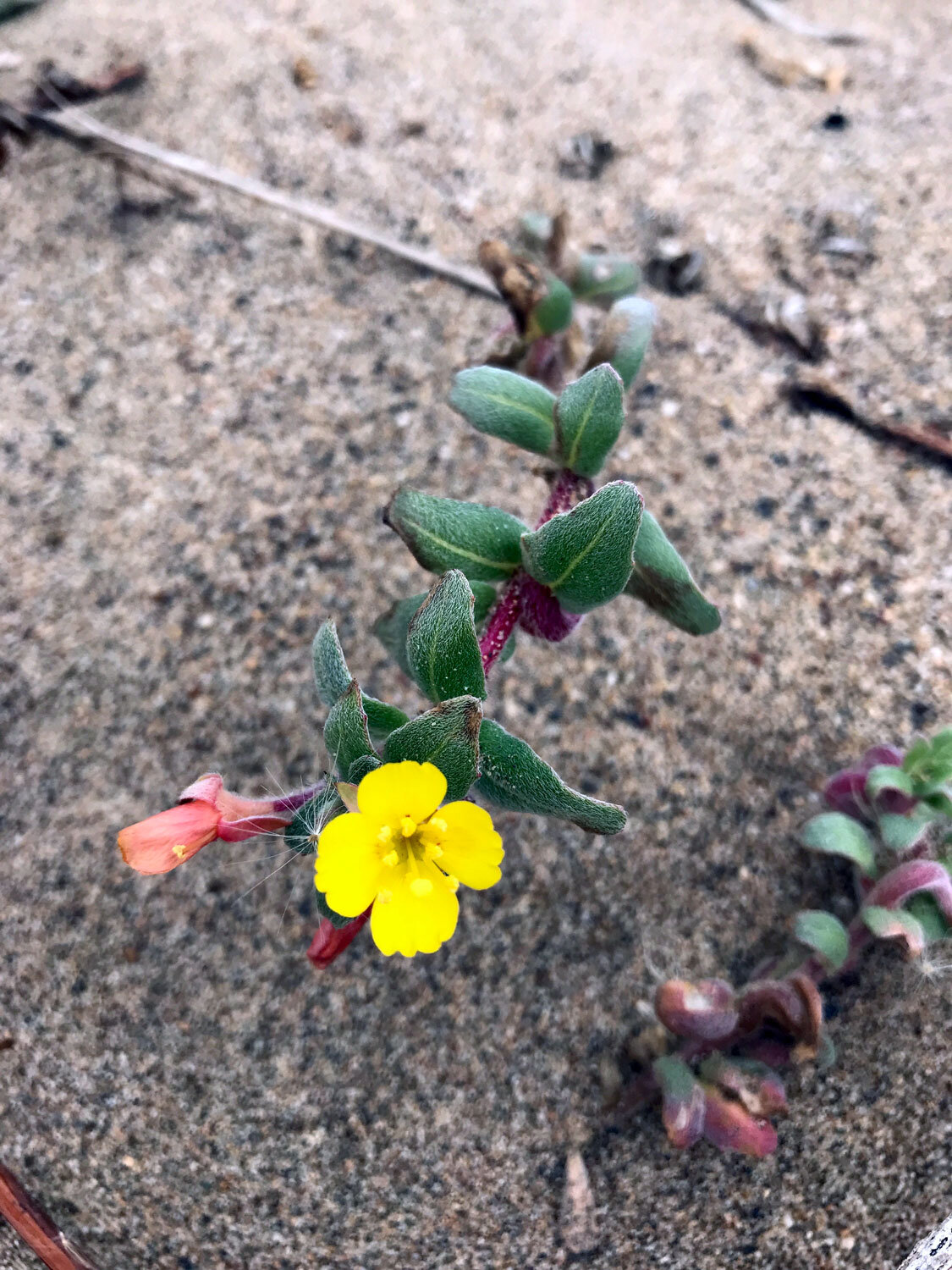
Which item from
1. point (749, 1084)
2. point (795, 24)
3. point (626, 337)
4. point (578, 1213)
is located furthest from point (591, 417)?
point (795, 24)

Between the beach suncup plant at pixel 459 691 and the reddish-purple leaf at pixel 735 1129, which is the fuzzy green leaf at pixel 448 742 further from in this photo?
the reddish-purple leaf at pixel 735 1129

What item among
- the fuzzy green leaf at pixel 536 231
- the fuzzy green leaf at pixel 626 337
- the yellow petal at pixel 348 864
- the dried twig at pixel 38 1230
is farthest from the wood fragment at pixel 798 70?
the dried twig at pixel 38 1230

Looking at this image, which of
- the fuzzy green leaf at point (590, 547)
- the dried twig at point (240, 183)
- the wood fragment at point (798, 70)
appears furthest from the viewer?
the wood fragment at point (798, 70)

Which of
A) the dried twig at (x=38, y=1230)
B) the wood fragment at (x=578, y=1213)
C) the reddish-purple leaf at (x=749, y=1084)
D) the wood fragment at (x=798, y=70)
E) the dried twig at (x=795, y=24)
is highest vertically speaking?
the dried twig at (x=795, y=24)

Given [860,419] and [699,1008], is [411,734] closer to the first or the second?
[699,1008]

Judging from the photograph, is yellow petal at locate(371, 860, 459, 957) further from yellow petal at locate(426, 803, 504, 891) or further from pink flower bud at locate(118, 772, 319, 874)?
pink flower bud at locate(118, 772, 319, 874)

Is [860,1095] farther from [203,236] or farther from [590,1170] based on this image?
[203,236]

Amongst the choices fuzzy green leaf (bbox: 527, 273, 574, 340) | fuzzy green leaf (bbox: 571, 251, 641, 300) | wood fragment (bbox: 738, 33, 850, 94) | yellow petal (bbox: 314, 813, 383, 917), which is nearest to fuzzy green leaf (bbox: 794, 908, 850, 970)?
yellow petal (bbox: 314, 813, 383, 917)
